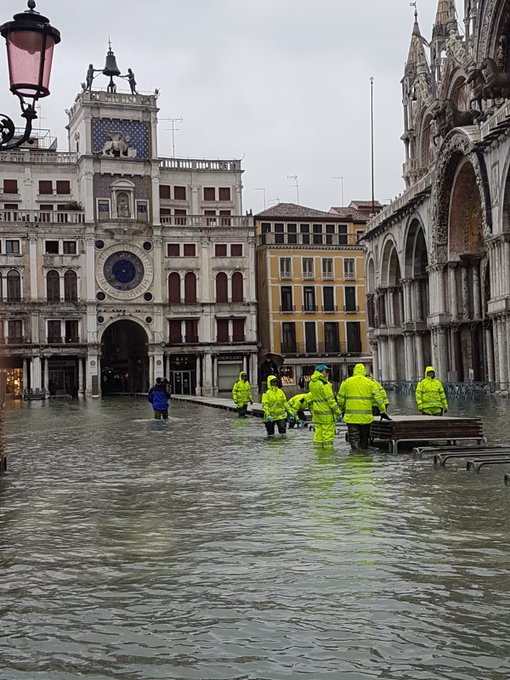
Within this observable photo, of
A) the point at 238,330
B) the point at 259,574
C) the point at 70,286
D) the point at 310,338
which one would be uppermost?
the point at 70,286

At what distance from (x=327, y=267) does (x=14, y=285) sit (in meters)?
27.3

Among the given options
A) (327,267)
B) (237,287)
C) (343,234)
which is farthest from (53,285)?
(343,234)

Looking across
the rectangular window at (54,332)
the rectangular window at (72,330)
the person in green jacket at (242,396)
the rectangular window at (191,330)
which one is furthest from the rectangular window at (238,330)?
the person in green jacket at (242,396)

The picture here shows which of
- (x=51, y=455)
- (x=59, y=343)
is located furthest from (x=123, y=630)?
(x=59, y=343)

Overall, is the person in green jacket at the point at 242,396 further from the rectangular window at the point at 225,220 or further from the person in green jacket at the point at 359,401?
the rectangular window at the point at 225,220

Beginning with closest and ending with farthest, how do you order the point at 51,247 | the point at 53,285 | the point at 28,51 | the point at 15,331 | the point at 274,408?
the point at 28,51, the point at 274,408, the point at 15,331, the point at 53,285, the point at 51,247

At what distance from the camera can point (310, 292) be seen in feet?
272

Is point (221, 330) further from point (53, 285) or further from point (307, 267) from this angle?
point (53, 285)

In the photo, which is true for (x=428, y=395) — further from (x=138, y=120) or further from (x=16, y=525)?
(x=138, y=120)

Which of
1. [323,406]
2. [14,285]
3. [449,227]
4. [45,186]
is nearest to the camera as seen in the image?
[323,406]

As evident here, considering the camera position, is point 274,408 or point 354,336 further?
point 354,336

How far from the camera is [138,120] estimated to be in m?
80.1

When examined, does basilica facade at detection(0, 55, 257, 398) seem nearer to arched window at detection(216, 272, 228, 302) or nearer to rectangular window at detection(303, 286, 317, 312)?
arched window at detection(216, 272, 228, 302)

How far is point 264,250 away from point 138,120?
15637 mm
